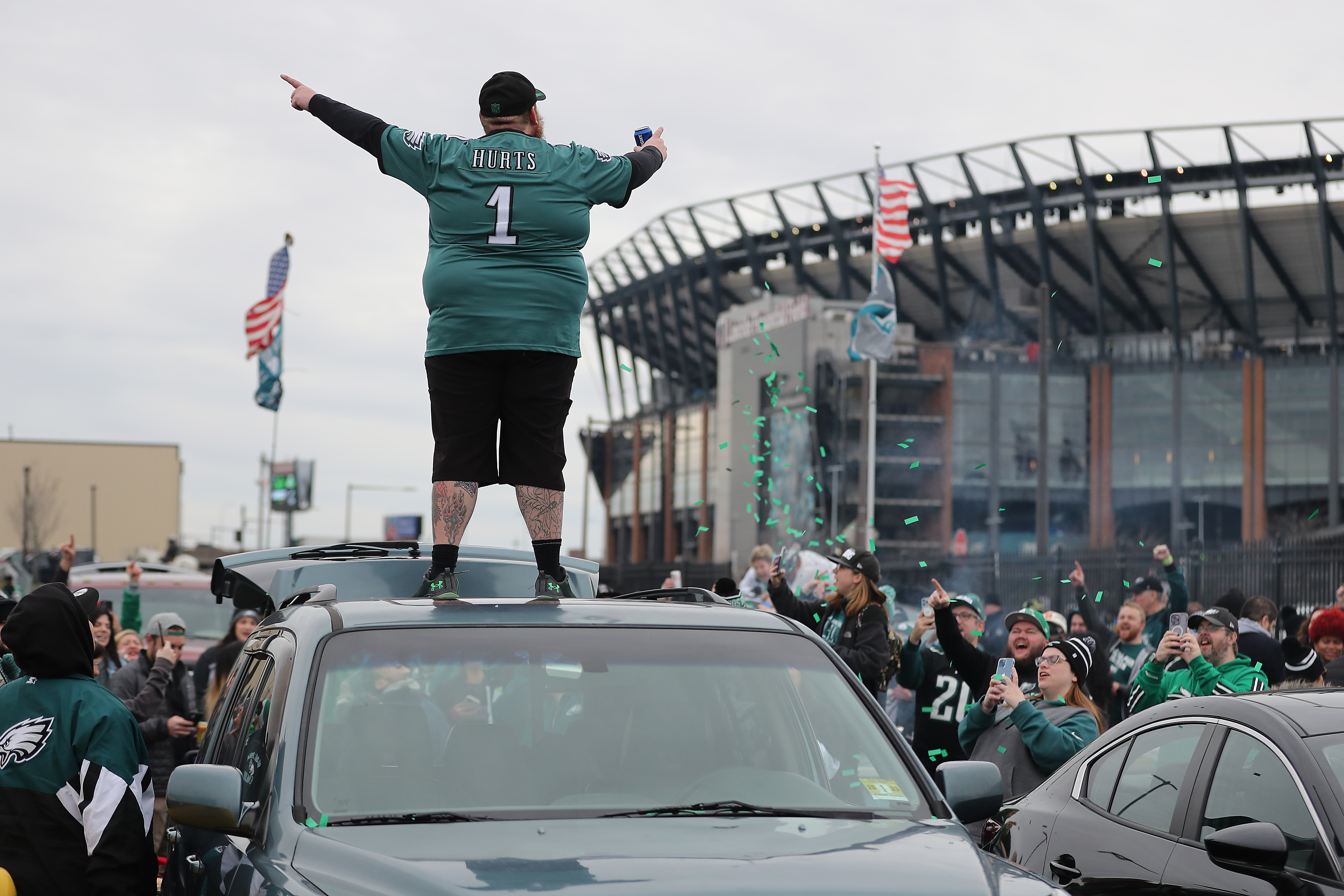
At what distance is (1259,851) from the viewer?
4.36 meters

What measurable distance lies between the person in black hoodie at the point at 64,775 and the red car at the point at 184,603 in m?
10.2

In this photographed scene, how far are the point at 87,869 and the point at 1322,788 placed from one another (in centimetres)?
373

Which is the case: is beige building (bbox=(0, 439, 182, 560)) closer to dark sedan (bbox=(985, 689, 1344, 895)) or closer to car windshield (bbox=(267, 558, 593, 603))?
car windshield (bbox=(267, 558, 593, 603))

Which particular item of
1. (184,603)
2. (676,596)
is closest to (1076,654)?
(676,596)

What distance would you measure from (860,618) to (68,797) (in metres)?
5.16

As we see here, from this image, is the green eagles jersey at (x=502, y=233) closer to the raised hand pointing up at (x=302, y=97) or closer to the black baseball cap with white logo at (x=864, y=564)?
the raised hand pointing up at (x=302, y=97)

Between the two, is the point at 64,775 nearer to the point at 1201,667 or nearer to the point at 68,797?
the point at 68,797

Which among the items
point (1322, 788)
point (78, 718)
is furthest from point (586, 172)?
point (1322, 788)

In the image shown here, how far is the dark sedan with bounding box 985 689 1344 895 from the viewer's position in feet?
14.6

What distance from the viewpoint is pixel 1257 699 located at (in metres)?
5.11

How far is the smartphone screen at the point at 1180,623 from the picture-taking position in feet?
22.5

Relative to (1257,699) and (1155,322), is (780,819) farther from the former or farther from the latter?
(1155,322)

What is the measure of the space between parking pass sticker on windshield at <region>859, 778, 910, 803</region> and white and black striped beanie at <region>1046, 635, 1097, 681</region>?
3.81 m

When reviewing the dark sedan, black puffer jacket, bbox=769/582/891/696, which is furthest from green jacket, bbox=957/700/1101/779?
black puffer jacket, bbox=769/582/891/696
